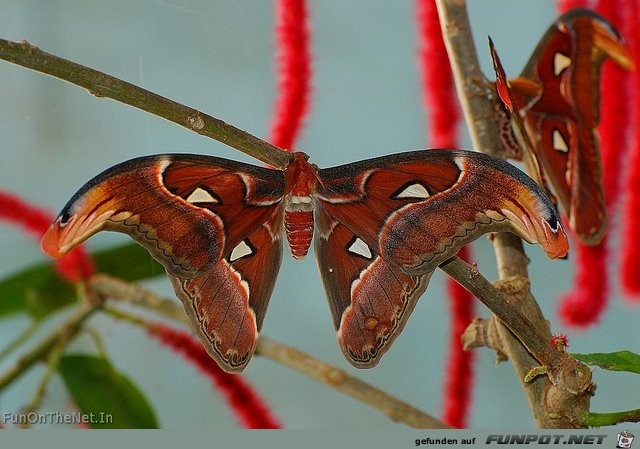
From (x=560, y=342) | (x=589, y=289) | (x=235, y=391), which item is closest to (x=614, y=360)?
(x=560, y=342)

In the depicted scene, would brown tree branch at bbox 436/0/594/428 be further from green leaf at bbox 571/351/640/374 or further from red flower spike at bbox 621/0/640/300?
red flower spike at bbox 621/0/640/300

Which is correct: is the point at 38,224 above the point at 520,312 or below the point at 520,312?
above

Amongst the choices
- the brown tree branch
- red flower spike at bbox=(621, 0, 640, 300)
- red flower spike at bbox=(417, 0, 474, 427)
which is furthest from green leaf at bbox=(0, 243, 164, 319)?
red flower spike at bbox=(621, 0, 640, 300)

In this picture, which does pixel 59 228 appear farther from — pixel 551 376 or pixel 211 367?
pixel 211 367

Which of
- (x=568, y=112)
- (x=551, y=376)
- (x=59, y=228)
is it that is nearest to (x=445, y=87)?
(x=568, y=112)

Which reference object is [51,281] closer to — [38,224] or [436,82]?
[38,224]

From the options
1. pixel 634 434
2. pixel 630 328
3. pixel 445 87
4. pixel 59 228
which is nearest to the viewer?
pixel 59 228

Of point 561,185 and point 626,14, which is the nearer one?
point 561,185
